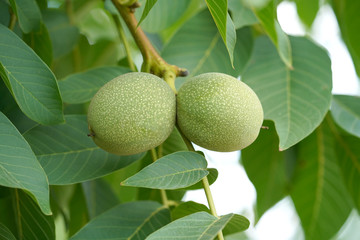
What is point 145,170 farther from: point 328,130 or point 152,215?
point 328,130

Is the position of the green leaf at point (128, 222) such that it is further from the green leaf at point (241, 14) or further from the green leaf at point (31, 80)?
the green leaf at point (241, 14)

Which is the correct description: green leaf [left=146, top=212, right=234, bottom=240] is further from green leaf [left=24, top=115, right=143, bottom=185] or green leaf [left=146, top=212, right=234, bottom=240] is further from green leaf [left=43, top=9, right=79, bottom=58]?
green leaf [left=43, top=9, right=79, bottom=58]

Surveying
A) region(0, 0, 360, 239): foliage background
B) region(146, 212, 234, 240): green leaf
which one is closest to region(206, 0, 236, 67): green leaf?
region(0, 0, 360, 239): foliage background

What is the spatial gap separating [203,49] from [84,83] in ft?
1.07

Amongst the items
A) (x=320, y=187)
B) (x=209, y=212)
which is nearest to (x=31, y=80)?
(x=209, y=212)

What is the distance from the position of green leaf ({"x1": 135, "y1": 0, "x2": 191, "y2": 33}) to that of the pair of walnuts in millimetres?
429

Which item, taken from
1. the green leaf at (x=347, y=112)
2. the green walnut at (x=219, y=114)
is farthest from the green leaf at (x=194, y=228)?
the green leaf at (x=347, y=112)

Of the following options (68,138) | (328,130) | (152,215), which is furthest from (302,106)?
(68,138)

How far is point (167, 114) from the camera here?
0.87m

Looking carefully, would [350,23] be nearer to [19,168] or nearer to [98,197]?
[98,197]

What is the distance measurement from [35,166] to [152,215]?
340 millimetres

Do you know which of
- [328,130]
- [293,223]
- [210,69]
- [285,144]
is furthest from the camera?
[293,223]

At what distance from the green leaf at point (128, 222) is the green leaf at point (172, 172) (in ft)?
0.66

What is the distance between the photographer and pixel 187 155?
0.83 m
